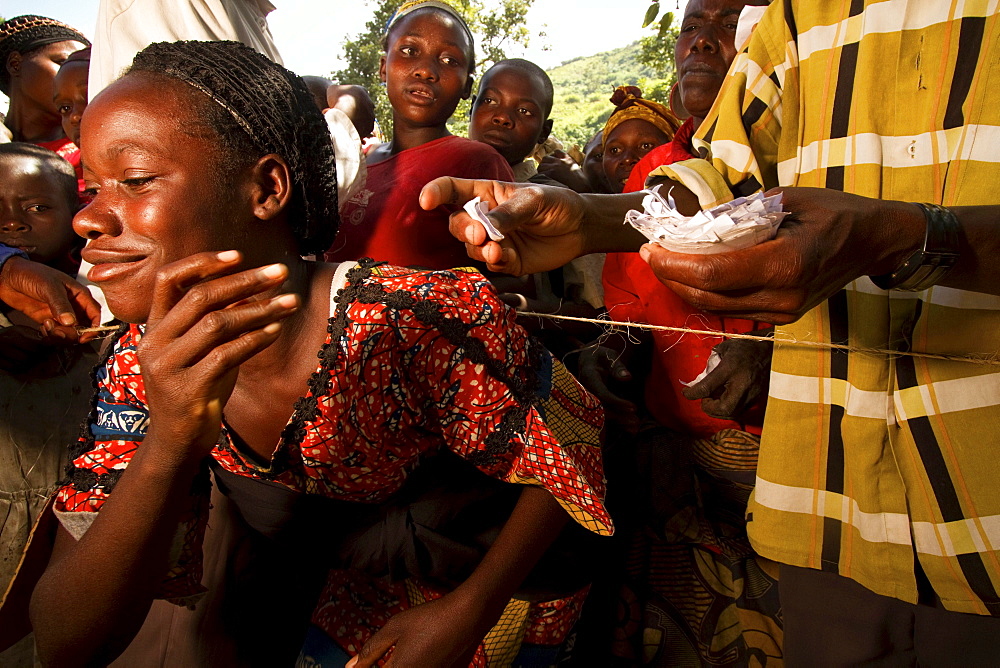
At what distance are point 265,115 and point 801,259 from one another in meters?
1.23

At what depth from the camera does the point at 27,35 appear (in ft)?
10.5

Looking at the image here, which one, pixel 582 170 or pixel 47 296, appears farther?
pixel 582 170

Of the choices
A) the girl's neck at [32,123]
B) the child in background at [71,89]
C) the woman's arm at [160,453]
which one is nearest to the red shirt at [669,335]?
the woman's arm at [160,453]

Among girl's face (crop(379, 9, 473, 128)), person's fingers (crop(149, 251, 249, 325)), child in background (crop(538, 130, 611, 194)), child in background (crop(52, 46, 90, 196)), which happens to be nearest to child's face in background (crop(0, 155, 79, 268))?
child in background (crop(52, 46, 90, 196))

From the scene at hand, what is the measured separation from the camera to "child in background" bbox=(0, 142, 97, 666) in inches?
85.4

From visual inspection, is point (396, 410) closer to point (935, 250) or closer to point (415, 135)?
point (935, 250)

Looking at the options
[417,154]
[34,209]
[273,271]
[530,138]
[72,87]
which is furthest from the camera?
[530,138]

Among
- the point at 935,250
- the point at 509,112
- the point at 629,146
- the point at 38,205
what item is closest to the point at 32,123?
the point at 38,205

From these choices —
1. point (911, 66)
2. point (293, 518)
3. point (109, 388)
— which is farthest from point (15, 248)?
point (911, 66)

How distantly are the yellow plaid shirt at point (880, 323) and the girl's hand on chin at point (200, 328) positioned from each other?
0.89 m

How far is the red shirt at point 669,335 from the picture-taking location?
2111 millimetres

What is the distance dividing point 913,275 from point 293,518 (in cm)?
153

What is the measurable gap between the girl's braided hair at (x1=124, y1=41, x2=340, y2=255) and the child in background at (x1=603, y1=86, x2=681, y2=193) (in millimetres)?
2001

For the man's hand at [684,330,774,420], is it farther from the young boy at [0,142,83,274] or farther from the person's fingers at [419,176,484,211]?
the young boy at [0,142,83,274]
